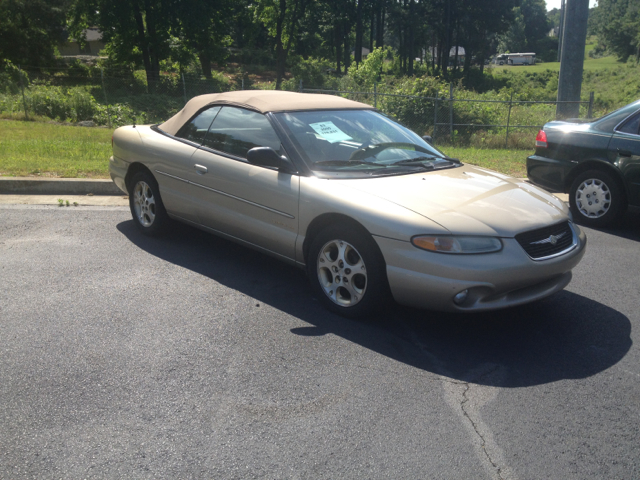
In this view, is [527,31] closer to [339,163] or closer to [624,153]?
[624,153]

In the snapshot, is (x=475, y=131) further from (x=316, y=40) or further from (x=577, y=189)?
(x=316, y=40)

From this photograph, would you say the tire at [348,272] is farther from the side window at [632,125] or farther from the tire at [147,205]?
the side window at [632,125]

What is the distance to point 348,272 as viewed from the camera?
4289 millimetres

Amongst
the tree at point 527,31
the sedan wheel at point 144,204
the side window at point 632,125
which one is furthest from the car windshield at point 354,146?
the tree at point 527,31

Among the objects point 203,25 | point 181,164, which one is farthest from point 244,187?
point 203,25

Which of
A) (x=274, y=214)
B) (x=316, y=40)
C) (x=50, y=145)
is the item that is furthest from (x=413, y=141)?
(x=316, y=40)

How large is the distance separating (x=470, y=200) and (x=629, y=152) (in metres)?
3.67

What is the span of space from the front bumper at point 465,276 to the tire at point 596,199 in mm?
3504

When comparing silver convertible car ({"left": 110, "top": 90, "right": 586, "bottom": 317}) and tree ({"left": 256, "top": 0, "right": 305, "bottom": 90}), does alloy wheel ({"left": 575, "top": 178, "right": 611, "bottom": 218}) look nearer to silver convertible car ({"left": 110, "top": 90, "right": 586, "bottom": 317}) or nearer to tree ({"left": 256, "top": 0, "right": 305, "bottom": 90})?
silver convertible car ({"left": 110, "top": 90, "right": 586, "bottom": 317})

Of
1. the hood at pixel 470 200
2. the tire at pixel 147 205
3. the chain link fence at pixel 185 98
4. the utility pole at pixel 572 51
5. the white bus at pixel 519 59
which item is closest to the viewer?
the hood at pixel 470 200

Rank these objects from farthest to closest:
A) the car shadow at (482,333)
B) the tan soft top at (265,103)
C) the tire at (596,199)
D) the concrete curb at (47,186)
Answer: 1. the concrete curb at (47,186)
2. the tire at (596,199)
3. the tan soft top at (265,103)
4. the car shadow at (482,333)

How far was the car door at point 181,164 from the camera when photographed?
18.1 ft

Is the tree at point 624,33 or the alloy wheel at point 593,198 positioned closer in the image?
the alloy wheel at point 593,198

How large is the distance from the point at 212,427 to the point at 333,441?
0.60m
